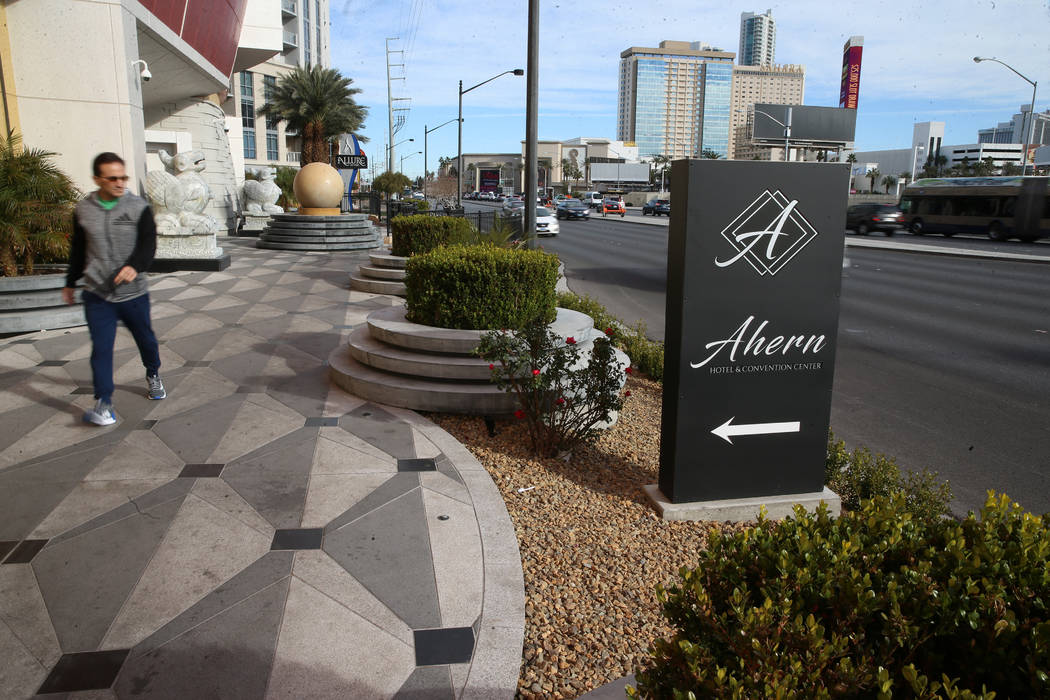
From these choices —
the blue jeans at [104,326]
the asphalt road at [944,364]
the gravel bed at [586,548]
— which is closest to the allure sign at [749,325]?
the gravel bed at [586,548]

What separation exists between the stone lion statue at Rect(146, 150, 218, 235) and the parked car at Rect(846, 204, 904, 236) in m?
31.0

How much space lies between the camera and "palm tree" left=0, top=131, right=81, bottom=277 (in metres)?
9.12

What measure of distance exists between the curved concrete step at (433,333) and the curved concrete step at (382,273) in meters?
5.90

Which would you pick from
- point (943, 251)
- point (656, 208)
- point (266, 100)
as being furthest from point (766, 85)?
point (943, 251)

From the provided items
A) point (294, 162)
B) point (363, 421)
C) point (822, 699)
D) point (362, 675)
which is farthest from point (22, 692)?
point (294, 162)

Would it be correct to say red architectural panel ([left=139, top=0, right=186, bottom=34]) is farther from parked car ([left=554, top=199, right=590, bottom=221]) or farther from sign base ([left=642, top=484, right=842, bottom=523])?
parked car ([left=554, top=199, right=590, bottom=221])

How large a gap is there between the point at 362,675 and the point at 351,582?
0.72 m

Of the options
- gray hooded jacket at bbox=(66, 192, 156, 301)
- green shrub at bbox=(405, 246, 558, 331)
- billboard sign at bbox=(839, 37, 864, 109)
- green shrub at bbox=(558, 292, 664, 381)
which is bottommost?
green shrub at bbox=(558, 292, 664, 381)

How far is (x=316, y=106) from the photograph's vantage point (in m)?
47.0

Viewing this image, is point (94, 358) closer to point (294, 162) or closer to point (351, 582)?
point (351, 582)

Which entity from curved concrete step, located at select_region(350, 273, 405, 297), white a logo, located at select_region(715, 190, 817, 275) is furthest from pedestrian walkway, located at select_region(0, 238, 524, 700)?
curved concrete step, located at select_region(350, 273, 405, 297)

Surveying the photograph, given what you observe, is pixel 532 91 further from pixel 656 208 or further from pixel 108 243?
pixel 656 208

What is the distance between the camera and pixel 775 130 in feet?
88.3

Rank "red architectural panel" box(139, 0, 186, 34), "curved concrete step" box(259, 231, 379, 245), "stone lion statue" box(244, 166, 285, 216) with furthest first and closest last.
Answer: "stone lion statue" box(244, 166, 285, 216)
"curved concrete step" box(259, 231, 379, 245)
"red architectural panel" box(139, 0, 186, 34)
